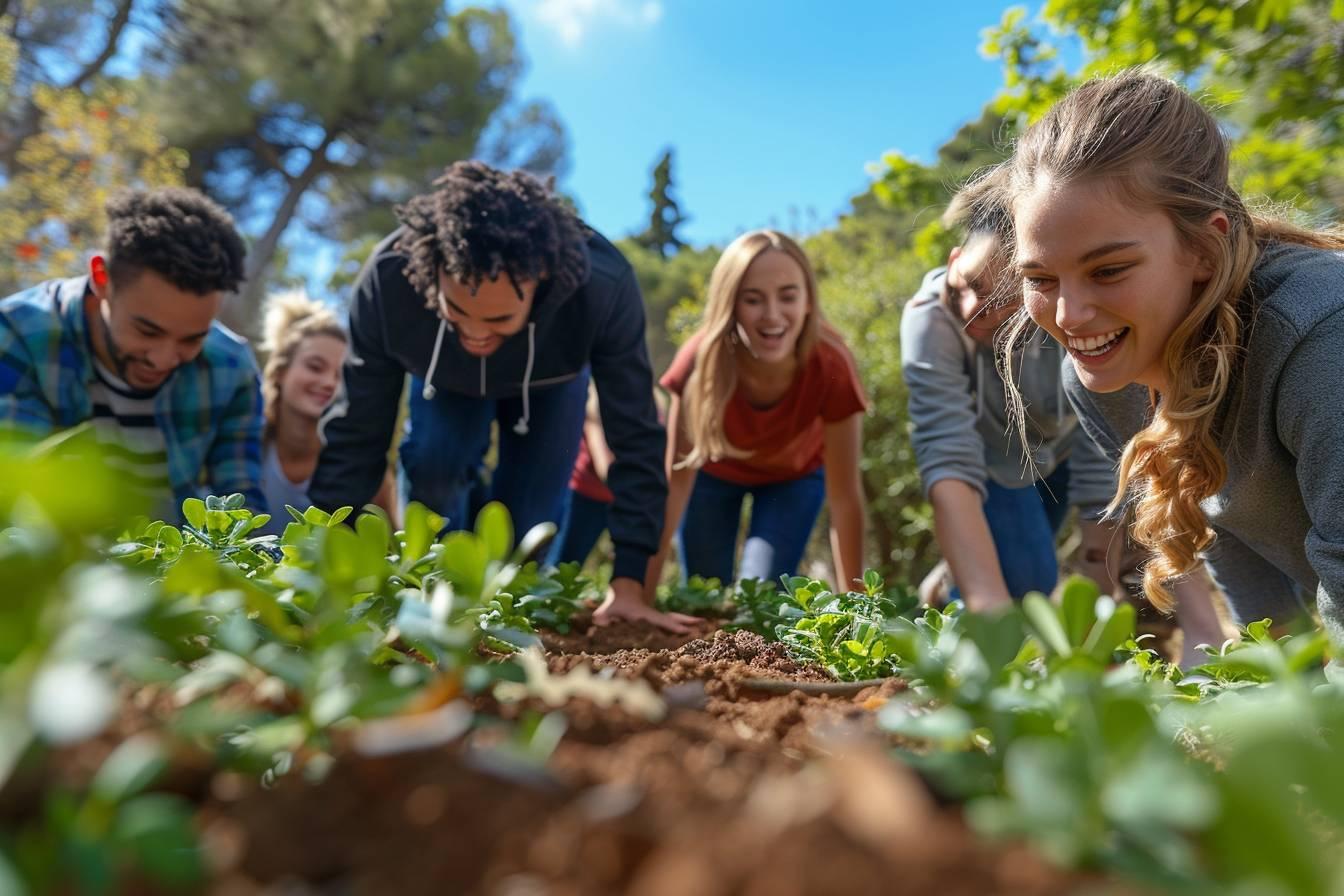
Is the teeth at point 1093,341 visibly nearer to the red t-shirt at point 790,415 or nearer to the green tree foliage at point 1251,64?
the red t-shirt at point 790,415

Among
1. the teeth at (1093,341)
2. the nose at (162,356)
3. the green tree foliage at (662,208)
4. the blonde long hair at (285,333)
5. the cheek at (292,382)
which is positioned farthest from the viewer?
the green tree foliage at (662,208)

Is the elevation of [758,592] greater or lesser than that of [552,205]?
lesser

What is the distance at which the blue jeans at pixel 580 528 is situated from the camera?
15.9 feet

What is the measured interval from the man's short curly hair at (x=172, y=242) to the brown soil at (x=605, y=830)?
10.6ft

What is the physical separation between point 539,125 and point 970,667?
2438cm

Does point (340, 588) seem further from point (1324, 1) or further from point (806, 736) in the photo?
point (1324, 1)

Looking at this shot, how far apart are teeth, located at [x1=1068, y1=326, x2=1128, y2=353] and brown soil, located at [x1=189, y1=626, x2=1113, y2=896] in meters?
1.54

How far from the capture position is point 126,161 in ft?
49.2

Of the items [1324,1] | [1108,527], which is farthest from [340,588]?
[1324,1]

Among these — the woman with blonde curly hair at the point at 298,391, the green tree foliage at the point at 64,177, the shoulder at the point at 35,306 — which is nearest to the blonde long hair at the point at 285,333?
the woman with blonde curly hair at the point at 298,391

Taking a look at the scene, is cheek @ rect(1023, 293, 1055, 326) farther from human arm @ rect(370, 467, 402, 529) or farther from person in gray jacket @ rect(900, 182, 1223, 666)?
human arm @ rect(370, 467, 402, 529)

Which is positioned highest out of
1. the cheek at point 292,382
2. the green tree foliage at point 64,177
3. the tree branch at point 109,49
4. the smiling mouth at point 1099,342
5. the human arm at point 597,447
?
the tree branch at point 109,49

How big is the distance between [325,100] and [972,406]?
1834 cm

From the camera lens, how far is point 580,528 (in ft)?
16.0
